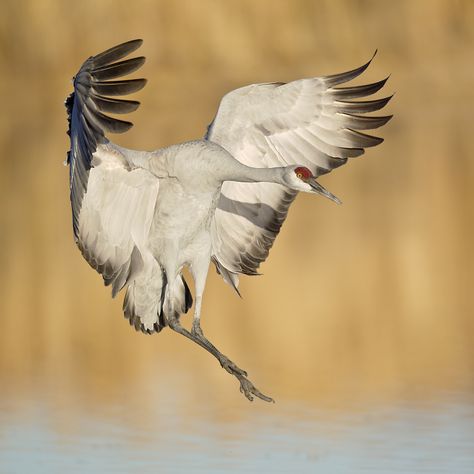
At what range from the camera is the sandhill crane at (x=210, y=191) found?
8734mm

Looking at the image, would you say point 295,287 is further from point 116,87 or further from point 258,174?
point 116,87

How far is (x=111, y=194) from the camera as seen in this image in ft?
29.6

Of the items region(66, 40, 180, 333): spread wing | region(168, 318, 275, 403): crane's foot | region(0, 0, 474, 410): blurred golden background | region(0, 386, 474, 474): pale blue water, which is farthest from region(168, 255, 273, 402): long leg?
region(0, 0, 474, 410): blurred golden background

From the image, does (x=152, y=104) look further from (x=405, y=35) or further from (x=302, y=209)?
(x=302, y=209)

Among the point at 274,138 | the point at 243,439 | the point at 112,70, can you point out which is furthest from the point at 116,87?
the point at 243,439

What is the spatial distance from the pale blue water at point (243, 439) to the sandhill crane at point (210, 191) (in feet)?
1.40

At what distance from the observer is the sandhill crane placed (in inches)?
344

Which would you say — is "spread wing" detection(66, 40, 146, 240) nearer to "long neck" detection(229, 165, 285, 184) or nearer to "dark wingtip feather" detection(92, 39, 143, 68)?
"dark wingtip feather" detection(92, 39, 143, 68)

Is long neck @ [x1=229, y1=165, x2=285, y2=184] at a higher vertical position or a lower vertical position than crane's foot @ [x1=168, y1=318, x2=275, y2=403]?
higher

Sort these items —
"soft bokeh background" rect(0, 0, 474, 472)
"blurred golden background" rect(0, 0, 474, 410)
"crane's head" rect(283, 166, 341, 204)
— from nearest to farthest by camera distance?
"crane's head" rect(283, 166, 341, 204) < "soft bokeh background" rect(0, 0, 474, 472) < "blurred golden background" rect(0, 0, 474, 410)

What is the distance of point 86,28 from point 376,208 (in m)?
21.3

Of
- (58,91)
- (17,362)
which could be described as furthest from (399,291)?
(58,91)

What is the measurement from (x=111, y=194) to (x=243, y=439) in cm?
165

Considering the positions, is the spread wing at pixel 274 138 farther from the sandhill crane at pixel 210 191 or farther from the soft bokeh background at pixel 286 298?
the soft bokeh background at pixel 286 298
